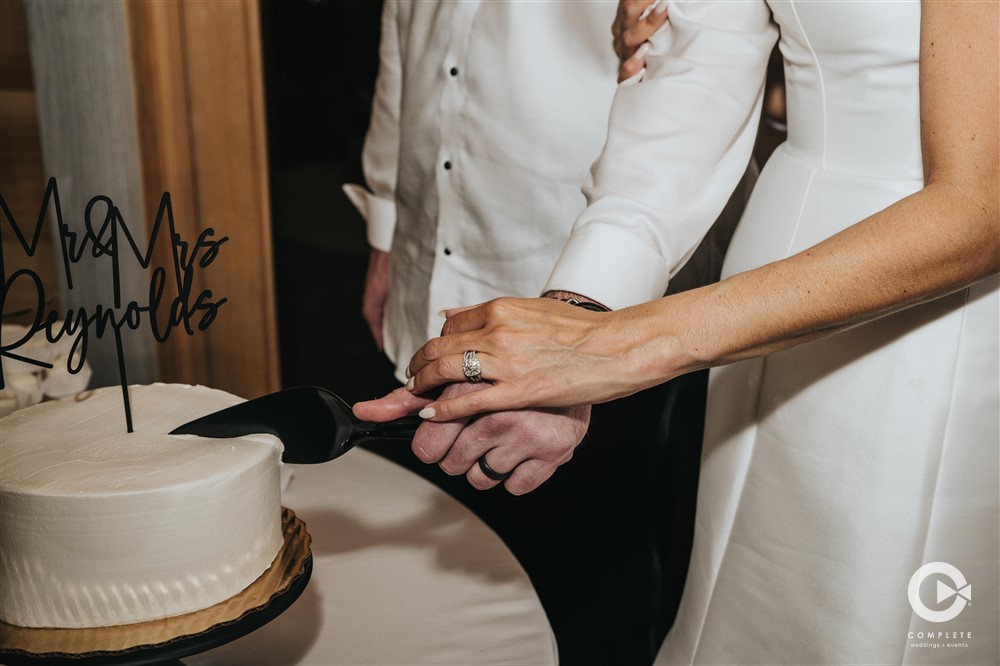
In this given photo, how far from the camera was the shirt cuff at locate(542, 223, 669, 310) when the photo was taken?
101 centimetres

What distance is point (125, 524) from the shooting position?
77cm

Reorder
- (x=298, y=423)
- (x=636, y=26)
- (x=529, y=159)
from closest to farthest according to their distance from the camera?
1. (x=298, y=423)
2. (x=636, y=26)
3. (x=529, y=159)

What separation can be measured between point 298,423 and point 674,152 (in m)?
0.54

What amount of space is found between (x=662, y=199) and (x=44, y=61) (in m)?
0.68

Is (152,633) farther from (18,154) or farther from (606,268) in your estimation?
(606,268)

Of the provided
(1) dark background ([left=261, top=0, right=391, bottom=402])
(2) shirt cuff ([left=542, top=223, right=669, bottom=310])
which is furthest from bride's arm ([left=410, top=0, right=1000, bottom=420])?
(1) dark background ([left=261, top=0, right=391, bottom=402])

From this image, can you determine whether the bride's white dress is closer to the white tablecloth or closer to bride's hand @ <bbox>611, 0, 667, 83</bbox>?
bride's hand @ <bbox>611, 0, 667, 83</bbox>

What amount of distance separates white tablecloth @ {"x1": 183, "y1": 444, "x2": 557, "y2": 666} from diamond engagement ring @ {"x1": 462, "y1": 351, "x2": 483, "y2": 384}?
1.04ft

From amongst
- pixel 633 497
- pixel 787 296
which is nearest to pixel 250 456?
pixel 787 296

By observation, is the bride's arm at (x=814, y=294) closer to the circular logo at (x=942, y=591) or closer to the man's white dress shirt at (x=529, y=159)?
the man's white dress shirt at (x=529, y=159)

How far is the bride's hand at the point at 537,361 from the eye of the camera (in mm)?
857

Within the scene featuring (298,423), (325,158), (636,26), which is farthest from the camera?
(325,158)

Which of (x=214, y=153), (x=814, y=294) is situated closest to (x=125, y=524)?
(x=214, y=153)

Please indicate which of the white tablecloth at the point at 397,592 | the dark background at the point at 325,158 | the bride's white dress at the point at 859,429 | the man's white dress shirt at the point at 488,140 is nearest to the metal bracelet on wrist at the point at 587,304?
the bride's white dress at the point at 859,429
